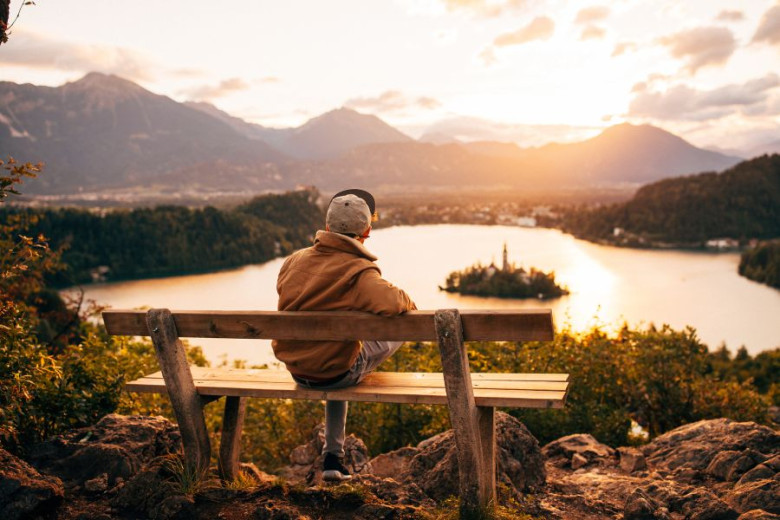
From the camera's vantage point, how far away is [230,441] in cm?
441

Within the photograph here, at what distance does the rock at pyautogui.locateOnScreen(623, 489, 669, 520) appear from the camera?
3.91 m

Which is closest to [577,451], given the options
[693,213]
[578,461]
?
[578,461]

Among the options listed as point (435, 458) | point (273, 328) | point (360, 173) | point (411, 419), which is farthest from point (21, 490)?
point (360, 173)

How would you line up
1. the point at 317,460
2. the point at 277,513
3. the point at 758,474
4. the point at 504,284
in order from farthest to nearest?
the point at 504,284, the point at 317,460, the point at 758,474, the point at 277,513

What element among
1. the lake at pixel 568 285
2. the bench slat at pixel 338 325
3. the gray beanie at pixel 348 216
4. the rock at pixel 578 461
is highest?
the gray beanie at pixel 348 216

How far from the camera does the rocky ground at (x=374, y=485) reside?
378 centimetres

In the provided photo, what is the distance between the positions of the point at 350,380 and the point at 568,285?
73.1 m

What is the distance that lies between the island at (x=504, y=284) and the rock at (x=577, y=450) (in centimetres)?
6143

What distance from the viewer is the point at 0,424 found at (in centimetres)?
424

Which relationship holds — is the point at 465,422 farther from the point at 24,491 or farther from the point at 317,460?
the point at 24,491

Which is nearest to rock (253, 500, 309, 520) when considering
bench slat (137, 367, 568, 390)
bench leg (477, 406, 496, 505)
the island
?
bench slat (137, 367, 568, 390)

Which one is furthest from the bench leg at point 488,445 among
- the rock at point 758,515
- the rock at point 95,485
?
the rock at point 95,485

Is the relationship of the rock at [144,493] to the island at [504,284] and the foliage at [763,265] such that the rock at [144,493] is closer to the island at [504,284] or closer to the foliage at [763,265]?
the island at [504,284]

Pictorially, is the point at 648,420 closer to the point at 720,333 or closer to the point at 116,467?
the point at 116,467
